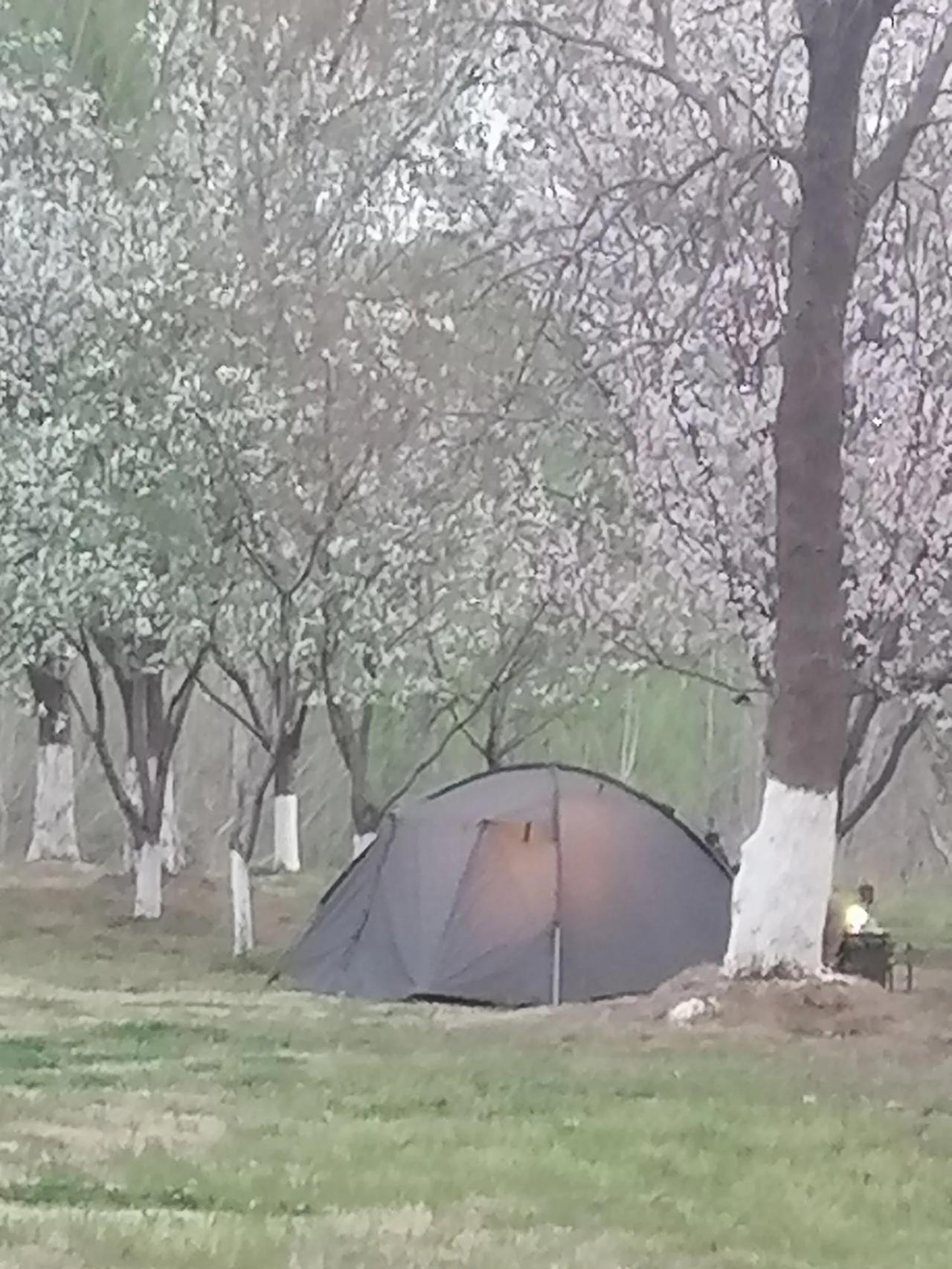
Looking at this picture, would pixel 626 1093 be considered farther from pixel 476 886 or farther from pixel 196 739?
pixel 196 739

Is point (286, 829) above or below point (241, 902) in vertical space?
above

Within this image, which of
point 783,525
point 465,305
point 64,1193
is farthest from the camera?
point 465,305

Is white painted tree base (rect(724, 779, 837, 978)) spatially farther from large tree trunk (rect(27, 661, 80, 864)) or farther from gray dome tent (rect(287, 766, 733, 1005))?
large tree trunk (rect(27, 661, 80, 864))

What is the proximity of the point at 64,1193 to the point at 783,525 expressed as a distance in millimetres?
7457

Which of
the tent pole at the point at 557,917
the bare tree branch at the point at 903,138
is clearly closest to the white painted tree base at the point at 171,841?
the tent pole at the point at 557,917

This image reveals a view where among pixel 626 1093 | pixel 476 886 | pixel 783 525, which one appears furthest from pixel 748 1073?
pixel 476 886

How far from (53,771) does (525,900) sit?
1271 centimetres

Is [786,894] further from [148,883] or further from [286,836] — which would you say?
[286,836]

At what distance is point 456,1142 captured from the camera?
942 centimetres

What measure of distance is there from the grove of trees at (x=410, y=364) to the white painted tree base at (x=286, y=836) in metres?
5.88

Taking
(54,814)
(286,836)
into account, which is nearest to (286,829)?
(286,836)

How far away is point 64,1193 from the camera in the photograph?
791 cm

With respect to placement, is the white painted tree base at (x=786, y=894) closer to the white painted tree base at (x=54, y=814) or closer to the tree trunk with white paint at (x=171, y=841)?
the tree trunk with white paint at (x=171, y=841)

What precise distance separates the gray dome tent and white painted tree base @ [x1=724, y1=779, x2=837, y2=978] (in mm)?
3738
